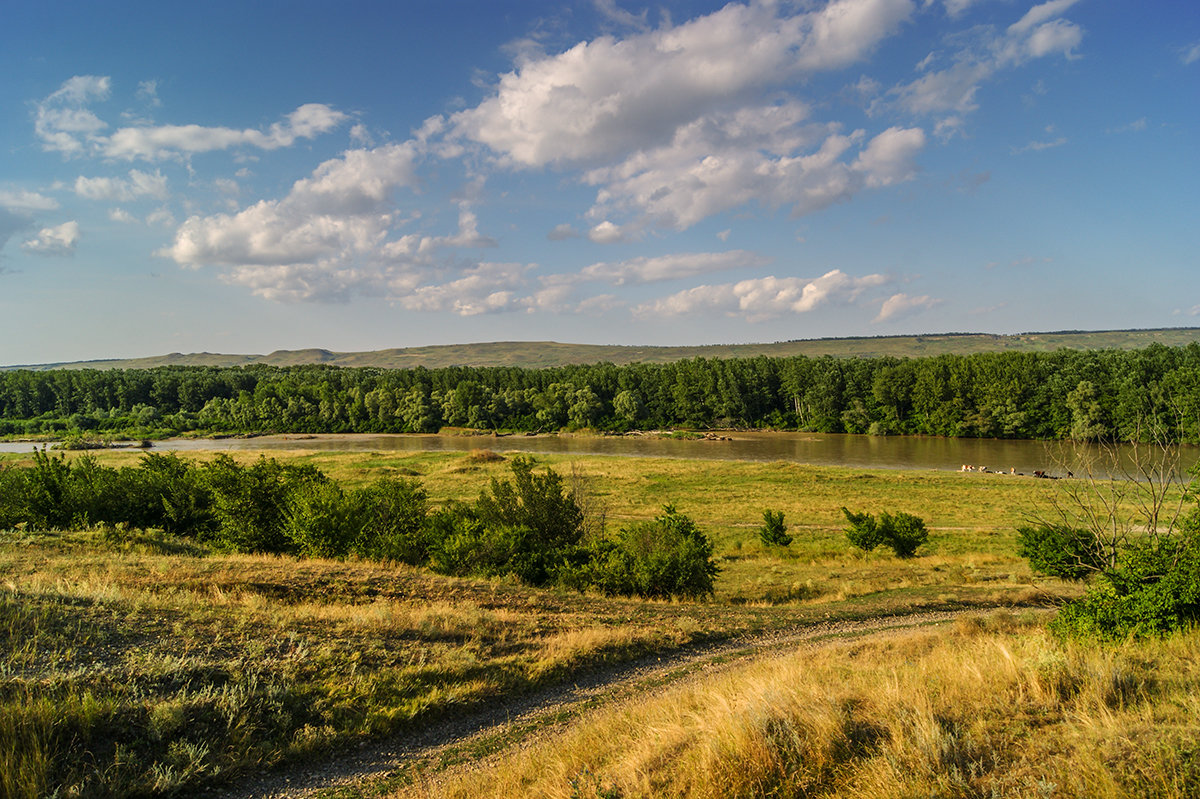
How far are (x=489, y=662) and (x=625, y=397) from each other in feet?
337

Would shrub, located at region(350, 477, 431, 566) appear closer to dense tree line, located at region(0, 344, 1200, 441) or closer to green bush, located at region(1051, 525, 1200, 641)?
green bush, located at region(1051, 525, 1200, 641)

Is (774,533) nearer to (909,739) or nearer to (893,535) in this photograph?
(893,535)

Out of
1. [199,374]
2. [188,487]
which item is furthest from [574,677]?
[199,374]

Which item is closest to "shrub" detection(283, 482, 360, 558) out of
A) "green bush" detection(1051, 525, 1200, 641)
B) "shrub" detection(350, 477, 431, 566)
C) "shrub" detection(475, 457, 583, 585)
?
"shrub" detection(350, 477, 431, 566)

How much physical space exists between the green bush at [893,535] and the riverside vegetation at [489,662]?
4776mm

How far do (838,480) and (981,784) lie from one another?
51779 millimetres

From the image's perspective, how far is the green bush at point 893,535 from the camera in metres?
27.8

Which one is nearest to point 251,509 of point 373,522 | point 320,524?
point 320,524

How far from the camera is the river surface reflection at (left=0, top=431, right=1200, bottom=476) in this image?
6619cm

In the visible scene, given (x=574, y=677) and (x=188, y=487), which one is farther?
(x=188, y=487)

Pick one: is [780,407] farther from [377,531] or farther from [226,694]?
[226,694]

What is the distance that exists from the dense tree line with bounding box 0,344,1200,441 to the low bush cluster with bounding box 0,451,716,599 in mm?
82179

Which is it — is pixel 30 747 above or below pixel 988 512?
above

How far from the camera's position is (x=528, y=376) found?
419 feet
